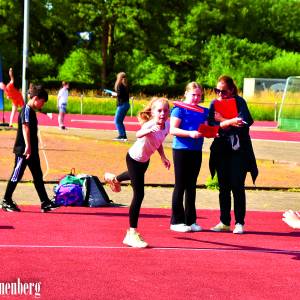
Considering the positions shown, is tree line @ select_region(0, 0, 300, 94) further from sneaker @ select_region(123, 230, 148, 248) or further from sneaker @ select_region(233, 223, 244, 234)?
sneaker @ select_region(123, 230, 148, 248)

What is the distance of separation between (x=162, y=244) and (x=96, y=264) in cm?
145

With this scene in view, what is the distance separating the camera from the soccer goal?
33.6 m

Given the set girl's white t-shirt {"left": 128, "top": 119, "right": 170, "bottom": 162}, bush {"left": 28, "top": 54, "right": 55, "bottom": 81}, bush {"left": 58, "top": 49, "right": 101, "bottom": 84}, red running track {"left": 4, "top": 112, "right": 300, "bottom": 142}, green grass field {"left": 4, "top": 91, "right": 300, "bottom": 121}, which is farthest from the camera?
bush {"left": 58, "top": 49, "right": 101, "bottom": 84}

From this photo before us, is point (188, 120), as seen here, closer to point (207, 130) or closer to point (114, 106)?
point (207, 130)

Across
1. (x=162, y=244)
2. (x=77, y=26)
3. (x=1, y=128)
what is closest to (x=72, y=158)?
(x=1, y=128)

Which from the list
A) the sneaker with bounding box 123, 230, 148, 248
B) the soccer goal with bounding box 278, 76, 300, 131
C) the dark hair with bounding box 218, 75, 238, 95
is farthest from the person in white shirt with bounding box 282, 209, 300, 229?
the soccer goal with bounding box 278, 76, 300, 131

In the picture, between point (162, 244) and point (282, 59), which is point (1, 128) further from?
point (282, 59)

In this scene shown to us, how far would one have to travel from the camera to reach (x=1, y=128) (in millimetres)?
25938

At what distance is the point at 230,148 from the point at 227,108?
20.0 inches

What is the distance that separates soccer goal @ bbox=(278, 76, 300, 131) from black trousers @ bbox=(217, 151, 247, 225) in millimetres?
23361

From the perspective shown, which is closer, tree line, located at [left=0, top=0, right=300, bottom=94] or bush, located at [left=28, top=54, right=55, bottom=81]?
tree line, located at [left=0, top=0, right=300, bottom=94]

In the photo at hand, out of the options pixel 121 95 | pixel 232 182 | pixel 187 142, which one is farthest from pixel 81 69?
pixel 187 142

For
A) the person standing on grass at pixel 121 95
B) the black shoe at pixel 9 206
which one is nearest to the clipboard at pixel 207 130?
the black shoe at pixel 9 206

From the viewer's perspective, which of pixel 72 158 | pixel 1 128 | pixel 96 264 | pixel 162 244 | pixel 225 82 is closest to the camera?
pixel 96 264
